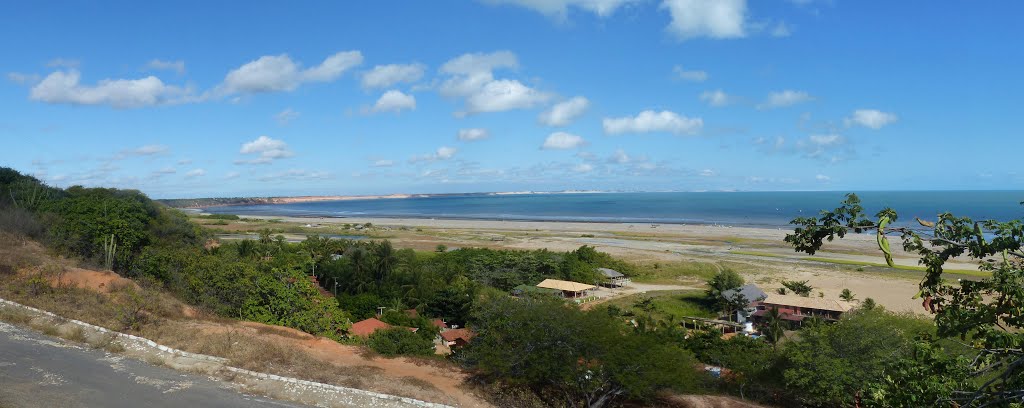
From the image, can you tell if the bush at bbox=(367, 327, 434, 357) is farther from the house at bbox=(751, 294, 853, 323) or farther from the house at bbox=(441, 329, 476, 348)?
the house at bbox=(751, 294, 853, 323)

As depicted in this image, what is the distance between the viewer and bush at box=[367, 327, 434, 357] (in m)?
20.5

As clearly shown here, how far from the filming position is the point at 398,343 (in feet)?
71.2

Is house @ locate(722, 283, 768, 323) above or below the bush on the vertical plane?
below

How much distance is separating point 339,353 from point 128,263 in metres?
17.6

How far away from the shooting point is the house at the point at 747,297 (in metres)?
34.2

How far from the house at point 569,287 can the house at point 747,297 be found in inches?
397

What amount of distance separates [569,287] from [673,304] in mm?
7757

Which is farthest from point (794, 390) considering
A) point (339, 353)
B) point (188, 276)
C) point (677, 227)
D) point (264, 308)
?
point (677, 227)

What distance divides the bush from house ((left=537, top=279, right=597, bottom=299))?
1949 centimetres

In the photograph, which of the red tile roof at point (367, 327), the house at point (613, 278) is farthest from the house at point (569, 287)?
the red tile roof at point (367, 327)

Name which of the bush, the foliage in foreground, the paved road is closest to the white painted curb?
the paved road

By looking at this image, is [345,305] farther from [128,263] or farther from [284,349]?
[284,349]

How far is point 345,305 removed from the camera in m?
34.2

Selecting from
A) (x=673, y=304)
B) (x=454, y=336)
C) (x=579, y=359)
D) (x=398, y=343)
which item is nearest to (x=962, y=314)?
(x=579, y=359)
